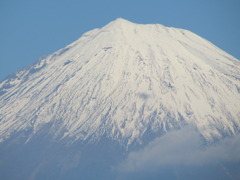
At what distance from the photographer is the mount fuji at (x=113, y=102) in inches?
5719

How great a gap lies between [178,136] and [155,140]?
5.09m

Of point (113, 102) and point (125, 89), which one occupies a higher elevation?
point (125, 89)

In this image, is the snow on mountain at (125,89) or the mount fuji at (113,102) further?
the snow on mountain at (125,89)

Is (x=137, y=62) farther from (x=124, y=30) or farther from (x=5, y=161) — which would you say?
(x=5, y=161)

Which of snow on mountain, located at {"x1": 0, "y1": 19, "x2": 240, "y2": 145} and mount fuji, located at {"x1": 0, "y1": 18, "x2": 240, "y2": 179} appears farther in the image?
snow on mountain, located at {"x1": 0, "y1": 19, "x2": 240, "y2": 145}

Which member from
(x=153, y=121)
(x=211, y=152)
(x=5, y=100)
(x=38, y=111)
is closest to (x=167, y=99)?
(x=153, y=121)

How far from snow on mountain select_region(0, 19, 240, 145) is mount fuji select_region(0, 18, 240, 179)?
0.79 ft

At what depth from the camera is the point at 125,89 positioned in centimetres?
16075

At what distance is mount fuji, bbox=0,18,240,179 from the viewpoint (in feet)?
477

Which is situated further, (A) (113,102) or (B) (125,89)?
(B) (125,89)

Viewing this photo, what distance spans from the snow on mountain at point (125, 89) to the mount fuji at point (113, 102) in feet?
0.79

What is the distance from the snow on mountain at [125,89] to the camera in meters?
151

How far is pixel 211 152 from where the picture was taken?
467 feet

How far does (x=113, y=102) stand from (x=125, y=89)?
5.33 meters
